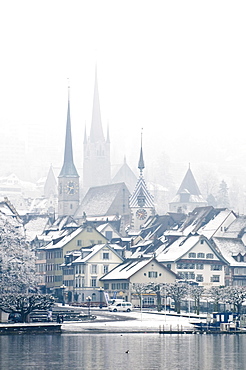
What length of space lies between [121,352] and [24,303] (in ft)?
98.4

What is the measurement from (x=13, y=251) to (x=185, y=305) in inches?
1341

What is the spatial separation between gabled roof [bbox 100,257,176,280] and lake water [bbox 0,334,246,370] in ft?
156

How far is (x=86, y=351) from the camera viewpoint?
3804 inches

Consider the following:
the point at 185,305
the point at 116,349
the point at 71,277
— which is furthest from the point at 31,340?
the point at 71,277

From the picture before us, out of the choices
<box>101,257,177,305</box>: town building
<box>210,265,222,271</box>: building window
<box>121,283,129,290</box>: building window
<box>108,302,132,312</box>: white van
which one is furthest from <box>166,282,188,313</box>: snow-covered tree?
<box>210,265,222,271</box>: building window

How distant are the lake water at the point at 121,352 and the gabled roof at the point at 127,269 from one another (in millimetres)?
47571

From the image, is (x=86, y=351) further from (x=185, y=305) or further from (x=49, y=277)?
(x=49, y=277)

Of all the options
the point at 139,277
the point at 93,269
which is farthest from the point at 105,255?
the point at 139,277

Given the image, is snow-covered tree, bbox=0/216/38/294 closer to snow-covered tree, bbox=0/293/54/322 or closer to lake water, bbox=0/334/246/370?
snow-covered tree, bbox=0/293/54/322

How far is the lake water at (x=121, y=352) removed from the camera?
86812 mm

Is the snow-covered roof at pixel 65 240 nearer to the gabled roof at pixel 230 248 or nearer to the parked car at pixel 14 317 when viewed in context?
the gabled roof at pixel 230 248

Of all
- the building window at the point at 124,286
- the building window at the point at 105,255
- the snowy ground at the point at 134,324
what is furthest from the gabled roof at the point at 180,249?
the snowy ground at the point at 134,324

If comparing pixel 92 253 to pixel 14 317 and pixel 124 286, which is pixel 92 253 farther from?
pixel 14 317

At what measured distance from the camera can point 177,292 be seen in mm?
149500
